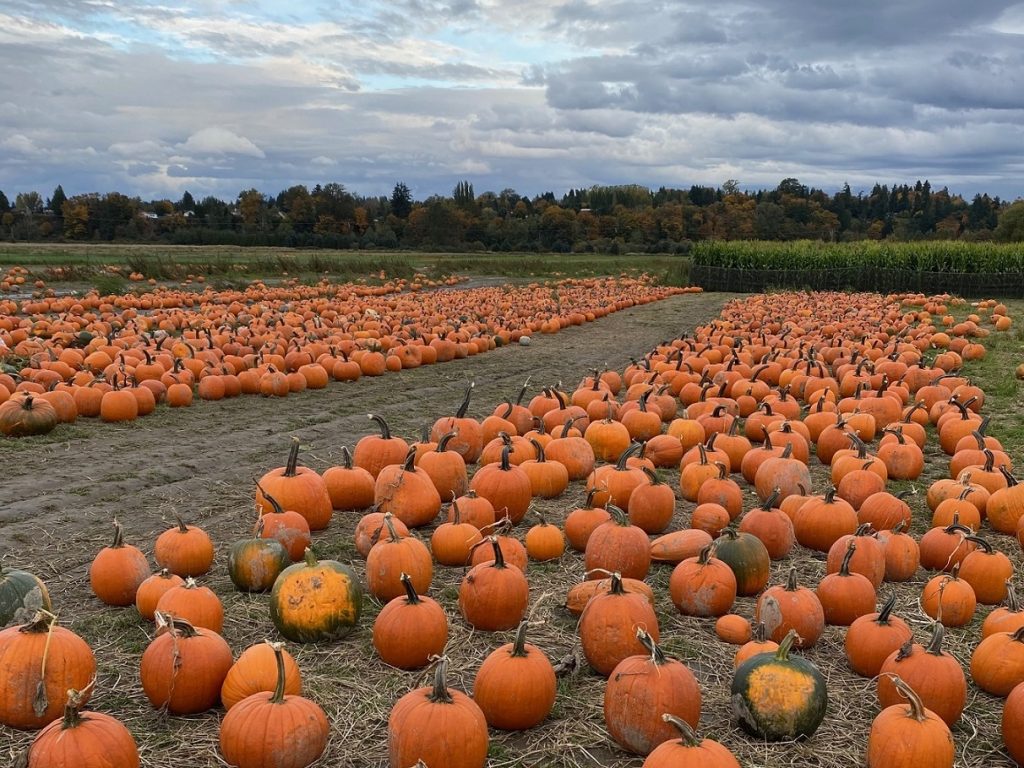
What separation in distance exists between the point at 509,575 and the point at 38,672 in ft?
6.92

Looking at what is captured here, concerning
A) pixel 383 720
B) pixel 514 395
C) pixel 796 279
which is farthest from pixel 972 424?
pixel 796 279

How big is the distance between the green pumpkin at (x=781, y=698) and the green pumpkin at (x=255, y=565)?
8.74ft

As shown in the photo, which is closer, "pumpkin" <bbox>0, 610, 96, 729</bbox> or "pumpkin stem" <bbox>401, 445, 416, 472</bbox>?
"pumpkin" <bbox>0, 610, 96, 729</bbox>

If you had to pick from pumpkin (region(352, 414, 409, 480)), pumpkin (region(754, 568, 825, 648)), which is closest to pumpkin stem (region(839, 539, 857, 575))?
pumpkin (region(754, 568, 825, 648))

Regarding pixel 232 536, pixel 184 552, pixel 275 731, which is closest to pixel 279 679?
pixel 275 731

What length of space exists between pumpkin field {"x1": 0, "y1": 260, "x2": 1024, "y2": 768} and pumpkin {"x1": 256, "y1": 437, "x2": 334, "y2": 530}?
2cm

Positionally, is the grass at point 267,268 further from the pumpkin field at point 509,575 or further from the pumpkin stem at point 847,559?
the pumpkin stem at point 847,559

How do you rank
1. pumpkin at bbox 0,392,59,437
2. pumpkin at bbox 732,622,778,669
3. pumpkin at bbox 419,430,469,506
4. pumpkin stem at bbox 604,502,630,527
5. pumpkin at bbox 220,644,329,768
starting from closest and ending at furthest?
pumpkin at bbox 220,644,329,768
pumpkin at bbox 732,622,778,669
pumpkin stem at bbox 604,502,630,527
pumpkin at bbox 419,430,469,506
pumpkin at bbox 0,392,59,437

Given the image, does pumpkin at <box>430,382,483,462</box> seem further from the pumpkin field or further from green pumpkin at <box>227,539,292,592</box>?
green pumpkin at <box>227,539,292,592</box>

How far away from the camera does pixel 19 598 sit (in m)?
4.08

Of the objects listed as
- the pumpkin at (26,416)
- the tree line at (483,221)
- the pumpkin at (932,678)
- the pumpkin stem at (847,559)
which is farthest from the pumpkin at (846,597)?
the tree line at (483,221)

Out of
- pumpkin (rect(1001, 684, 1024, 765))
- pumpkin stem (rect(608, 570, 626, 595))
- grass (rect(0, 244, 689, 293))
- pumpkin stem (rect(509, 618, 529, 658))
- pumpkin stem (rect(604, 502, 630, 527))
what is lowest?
pumpkin (rect(1001, 684, 1024, 765))

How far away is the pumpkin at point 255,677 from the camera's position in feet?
11.5

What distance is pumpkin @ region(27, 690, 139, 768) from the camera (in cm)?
289
